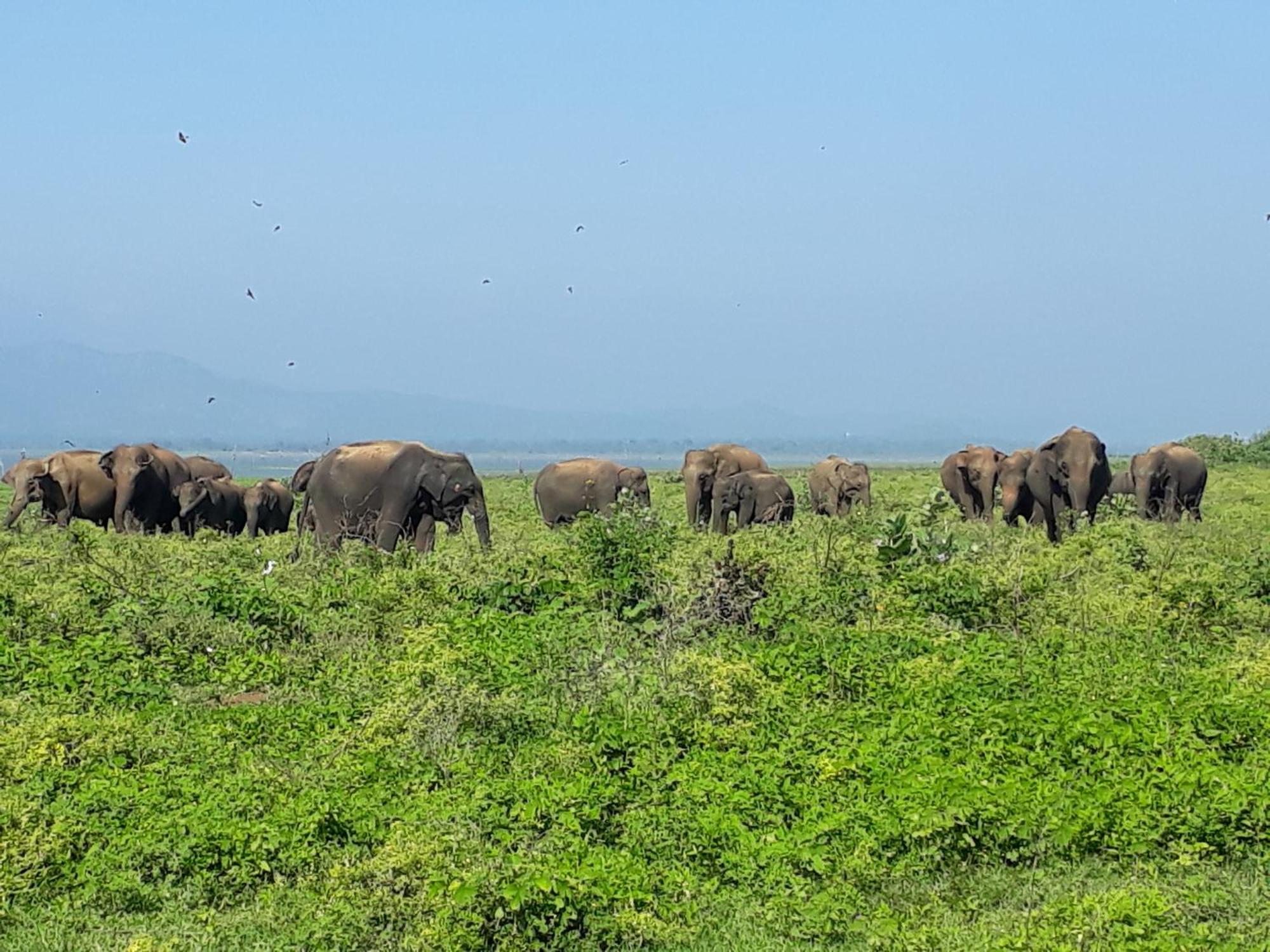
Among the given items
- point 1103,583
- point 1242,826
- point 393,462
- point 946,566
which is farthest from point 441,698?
point 393,462

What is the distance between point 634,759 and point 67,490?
23.7 metres

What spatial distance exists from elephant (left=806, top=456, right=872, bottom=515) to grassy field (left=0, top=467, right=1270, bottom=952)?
58.9ft

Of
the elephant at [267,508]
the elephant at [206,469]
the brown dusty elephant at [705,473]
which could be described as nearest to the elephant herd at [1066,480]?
the brown dusty elephant at [705,473]

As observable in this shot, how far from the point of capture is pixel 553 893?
7.45 metres

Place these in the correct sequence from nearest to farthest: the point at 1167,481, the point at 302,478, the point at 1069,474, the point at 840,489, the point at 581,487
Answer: the point at 1069,474
the point at 581,487
the point at 302,478
the point at 1167,481
the point at 840,489

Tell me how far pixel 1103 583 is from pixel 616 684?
7.79 m

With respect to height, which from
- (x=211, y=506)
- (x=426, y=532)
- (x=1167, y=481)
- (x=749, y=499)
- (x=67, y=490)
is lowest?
(x=211, y=506)

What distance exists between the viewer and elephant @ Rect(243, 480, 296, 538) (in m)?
32.8

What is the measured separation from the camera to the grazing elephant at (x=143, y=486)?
2948 centimetres

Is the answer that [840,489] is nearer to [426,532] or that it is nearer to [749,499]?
[749,499]

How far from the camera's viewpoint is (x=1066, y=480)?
92.7ft

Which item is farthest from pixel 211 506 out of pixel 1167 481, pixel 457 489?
pixel 1167 481

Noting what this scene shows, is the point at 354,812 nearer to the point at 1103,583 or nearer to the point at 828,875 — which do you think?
the point at 828,875

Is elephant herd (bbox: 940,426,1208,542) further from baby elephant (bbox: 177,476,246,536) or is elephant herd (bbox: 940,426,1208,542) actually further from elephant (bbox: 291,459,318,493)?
baby elephant (bbox: 177,476,246,536)
